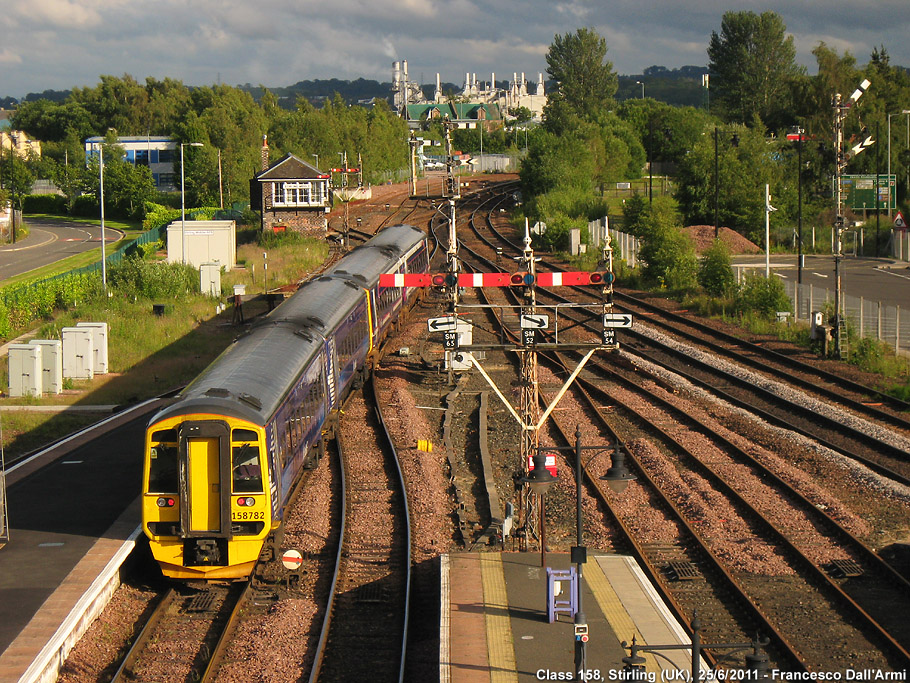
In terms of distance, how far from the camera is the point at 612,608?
12320mm

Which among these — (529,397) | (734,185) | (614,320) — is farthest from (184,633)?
(734,185)

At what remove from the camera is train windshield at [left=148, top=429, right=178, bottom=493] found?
13.4 meters

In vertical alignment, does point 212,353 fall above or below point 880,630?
above

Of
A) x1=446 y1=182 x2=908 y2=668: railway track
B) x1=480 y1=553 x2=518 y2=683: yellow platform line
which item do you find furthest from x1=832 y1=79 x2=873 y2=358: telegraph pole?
x1=480 y1=553 x2=518 y2=683: yellow platform line

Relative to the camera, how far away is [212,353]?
105ft

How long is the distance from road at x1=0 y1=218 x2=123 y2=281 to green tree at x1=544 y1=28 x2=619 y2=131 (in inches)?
2338

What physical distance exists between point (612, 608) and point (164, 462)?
637cm

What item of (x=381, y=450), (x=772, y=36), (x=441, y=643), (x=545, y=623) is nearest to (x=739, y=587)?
(x=545, y=623)

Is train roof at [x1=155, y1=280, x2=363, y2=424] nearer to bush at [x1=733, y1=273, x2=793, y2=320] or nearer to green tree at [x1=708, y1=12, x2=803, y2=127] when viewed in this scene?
bush at [x1=733, y1=273, x2=793, y2=320]

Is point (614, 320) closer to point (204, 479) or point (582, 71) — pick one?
point (204, 479)

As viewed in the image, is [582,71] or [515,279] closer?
[515,279]

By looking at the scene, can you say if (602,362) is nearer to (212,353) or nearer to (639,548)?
(212,353)

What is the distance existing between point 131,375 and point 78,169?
78.2 m

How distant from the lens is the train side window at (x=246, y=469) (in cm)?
1334
